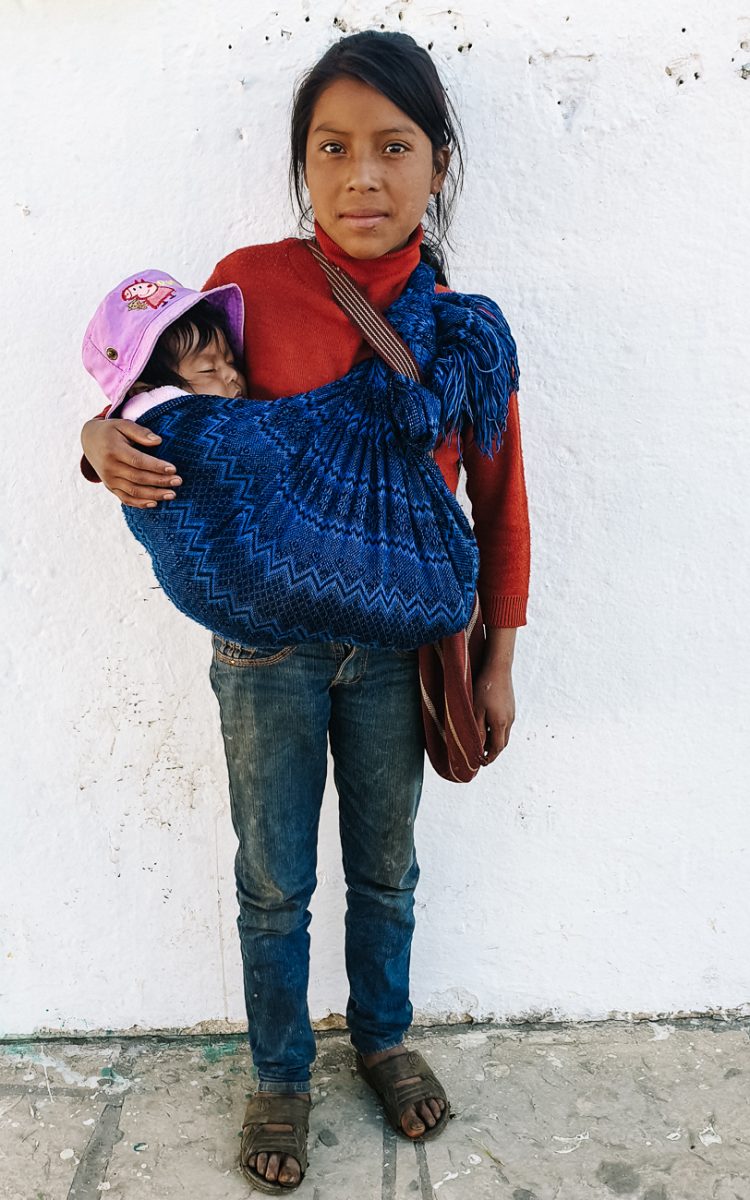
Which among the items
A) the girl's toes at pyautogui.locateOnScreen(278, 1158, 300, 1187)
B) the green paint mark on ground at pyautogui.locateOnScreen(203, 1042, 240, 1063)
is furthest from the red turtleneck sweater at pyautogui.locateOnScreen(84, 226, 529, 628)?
the green paint mark on ground at pyautogui.locateOnScreen(203, 1042, 240, 1063)

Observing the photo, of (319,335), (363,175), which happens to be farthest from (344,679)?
(363,175)

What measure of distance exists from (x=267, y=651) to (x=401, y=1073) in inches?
37.1

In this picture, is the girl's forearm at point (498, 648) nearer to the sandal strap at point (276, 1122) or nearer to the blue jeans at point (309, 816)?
the blue jeans at point (309, 816)

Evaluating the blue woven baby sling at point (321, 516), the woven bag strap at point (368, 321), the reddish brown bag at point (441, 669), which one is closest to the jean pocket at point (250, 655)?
the blue woven baby sling at point (321, 516)

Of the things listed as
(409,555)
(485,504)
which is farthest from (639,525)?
(409,555)

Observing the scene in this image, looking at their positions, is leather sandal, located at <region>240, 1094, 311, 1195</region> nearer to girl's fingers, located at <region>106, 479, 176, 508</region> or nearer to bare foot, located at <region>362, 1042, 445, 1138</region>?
bare foot, located at <region>362, 1042, 445, 1138</region>

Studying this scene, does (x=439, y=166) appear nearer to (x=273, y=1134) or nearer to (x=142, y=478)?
(x=142, y=478)

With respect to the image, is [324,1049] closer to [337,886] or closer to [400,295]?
[337,886]

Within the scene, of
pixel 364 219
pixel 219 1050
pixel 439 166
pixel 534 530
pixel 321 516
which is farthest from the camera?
pixel 219 1050

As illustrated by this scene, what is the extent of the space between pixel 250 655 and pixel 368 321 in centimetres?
57

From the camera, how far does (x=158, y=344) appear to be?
1549 millimetres

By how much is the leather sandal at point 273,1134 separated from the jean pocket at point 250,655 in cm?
86

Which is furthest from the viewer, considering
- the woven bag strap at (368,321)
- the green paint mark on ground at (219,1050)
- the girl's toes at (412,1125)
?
the green paint mark on ground at (219,1050)

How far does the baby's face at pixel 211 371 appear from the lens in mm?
1571
